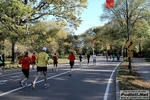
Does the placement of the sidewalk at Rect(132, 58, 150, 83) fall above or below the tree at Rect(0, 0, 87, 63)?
below

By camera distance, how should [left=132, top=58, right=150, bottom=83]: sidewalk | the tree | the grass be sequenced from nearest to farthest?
the grass, [left=132, top=58, right=150, bottom=83]: sidewalk, the tree

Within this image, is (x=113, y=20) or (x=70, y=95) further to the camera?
(x=113, y=20)

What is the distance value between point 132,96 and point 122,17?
1740 inches

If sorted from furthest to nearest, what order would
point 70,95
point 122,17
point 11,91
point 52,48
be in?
point 52,48 → point 122,17 → point 11,91 → point 70,95

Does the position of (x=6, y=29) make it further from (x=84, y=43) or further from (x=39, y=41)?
(x=84, y=43)

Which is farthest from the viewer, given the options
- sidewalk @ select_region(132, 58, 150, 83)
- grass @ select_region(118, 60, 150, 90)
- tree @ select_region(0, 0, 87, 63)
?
tree @ select_region(0, 0, 87, 63)

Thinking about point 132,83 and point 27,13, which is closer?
point 132,83

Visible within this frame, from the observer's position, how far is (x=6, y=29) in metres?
29.0

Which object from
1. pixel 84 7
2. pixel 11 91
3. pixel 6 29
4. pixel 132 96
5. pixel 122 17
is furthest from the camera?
pixel 122 17

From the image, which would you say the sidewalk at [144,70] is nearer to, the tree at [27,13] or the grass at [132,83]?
the grass at [132,83]

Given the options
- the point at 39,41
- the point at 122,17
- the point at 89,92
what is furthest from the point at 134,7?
the point at 89,92

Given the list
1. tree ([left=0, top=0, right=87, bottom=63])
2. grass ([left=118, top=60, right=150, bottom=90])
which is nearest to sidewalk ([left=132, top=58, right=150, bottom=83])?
grass ([left=118, top=60, right=150, bottom=90])

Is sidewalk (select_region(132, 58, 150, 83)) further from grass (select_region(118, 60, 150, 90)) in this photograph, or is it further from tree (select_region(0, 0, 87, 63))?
tree (select_region(0, 0, 87, 63))

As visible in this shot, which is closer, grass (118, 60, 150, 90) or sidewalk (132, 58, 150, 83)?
grass (118, 60, 150, 90)
